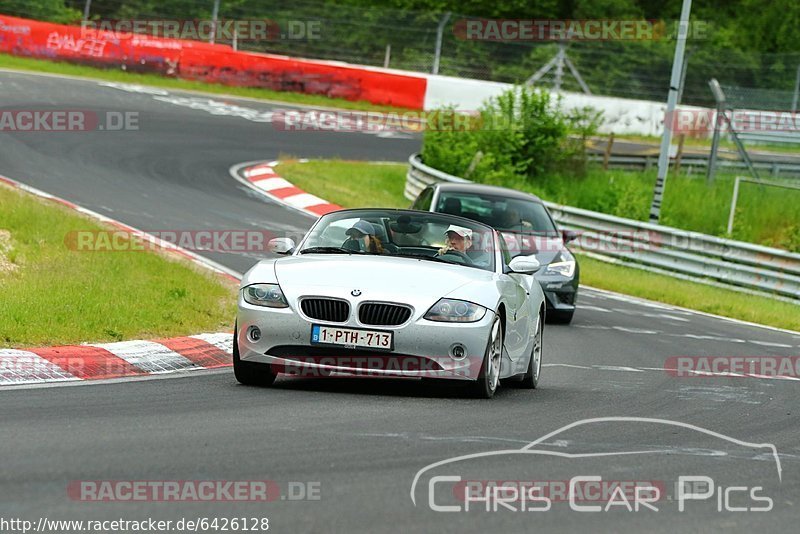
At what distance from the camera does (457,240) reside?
10.2 m

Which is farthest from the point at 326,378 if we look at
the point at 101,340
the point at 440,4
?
the point at 440,4

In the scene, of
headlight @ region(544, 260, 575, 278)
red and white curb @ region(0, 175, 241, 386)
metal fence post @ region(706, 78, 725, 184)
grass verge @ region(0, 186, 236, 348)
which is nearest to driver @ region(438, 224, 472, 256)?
red and white curb @ region(0, 175, 241, 386)

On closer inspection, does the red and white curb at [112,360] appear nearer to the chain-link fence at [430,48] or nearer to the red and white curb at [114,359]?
the red and white curb at [114,359]

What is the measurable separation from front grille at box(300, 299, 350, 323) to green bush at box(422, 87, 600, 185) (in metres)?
19.8

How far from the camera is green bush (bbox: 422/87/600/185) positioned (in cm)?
2886

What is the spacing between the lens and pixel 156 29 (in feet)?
130

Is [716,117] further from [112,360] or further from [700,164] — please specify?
[112,360]

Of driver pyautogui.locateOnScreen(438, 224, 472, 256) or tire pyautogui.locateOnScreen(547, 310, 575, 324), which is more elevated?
driver pyautogui.locateOnScreen(438, 224, 472, 256)

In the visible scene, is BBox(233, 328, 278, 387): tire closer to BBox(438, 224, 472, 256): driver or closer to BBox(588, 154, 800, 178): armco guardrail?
BBox(438, 224, 472, 256): driver

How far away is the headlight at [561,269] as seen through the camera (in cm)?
1597

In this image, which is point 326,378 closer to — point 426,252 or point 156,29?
point 426,252

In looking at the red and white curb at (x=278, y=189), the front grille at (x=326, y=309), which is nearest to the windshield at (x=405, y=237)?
the front grille at (x=326, y=309)

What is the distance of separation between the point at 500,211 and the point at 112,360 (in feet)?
26.4

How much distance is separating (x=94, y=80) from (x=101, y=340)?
2563 centimetres
